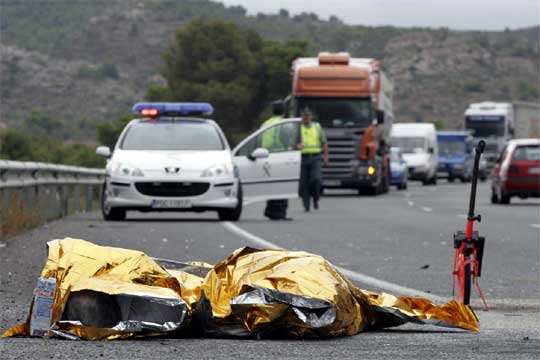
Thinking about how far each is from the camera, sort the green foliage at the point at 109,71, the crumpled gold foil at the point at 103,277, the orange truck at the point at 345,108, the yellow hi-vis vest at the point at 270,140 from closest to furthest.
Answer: the crumpled gold foil at the point at 103,277 < the yellow hi-vis vest at the point at 270,140 < the orange truck at the point at 345,108 < the green foliage at the point at 109,71

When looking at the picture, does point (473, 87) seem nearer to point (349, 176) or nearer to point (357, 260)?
point (349, 176)

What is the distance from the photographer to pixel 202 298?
756cm

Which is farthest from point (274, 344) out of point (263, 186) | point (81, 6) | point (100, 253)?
point (81, 6)

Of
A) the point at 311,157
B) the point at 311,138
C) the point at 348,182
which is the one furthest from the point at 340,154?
the point at 311,138

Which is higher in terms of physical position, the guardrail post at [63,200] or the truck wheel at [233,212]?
the truck wheel at [233,212]

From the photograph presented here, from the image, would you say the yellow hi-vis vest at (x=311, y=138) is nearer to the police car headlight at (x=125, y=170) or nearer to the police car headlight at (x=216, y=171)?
the police car headlight at (x=216, y=171)

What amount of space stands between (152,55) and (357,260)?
433 feet

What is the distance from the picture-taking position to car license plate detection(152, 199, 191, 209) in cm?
2056

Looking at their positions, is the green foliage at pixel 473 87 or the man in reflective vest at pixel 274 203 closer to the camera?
the man in reflective vest at pixel 274 203

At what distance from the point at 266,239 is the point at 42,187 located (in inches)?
193

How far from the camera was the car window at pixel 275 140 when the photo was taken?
23719 mm

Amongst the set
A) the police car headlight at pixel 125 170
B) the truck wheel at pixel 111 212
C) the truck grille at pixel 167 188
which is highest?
the police car headlight at pixel 125 170

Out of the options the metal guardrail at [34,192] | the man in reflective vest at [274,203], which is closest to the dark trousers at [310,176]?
the man in reflective vest at [274,203]

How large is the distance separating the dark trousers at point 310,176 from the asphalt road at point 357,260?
0.46 m
